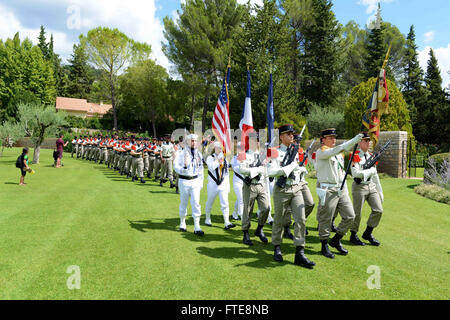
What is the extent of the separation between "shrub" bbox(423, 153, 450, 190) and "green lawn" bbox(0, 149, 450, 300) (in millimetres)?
3082

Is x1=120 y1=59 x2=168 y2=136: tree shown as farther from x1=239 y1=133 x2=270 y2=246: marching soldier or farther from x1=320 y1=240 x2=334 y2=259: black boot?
x1=320 y1=240 x2=334 y2=259: black boot

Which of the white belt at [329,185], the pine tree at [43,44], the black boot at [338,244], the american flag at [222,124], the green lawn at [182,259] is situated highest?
the pine tree at [43,44]

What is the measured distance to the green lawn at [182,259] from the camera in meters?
4.23

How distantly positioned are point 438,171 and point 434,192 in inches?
89.9

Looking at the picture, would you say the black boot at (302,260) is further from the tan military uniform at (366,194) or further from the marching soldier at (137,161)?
the marching soldier at (137,161)

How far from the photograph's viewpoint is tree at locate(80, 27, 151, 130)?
46.3m

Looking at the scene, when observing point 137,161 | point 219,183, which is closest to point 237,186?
point 219,183

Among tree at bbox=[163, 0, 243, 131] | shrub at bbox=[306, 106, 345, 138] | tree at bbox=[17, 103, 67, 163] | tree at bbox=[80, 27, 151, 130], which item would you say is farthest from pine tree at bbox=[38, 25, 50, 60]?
shrub at bbox=[306, 106, 345, 138]

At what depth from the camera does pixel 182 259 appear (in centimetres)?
538

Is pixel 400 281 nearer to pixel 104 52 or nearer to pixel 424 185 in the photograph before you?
pixel 424 185

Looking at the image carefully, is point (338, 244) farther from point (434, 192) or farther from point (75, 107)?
point (75, 107)

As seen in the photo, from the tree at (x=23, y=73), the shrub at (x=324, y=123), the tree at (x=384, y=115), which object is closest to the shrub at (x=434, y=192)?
the tree at (x=384, y=115)

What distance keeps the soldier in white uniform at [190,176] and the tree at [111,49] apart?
144ft

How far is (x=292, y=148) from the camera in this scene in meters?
5.55
